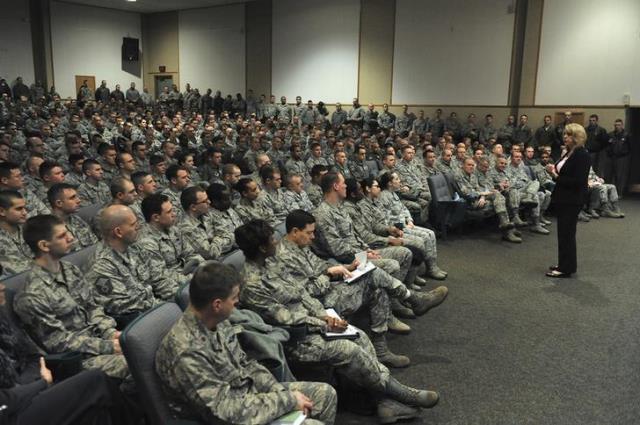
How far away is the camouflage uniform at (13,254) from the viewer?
3255 mm

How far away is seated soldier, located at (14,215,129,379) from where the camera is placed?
229 centimetres

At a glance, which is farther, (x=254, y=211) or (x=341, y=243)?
(x=254, y=211)

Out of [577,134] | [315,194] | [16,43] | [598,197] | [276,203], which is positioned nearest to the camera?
[577,134]

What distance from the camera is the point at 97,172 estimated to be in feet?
17.5

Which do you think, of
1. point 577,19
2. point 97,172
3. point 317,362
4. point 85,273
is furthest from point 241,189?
point 577,19

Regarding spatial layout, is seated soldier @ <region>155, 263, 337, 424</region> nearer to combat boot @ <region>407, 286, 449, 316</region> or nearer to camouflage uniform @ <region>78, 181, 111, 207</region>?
combat boot @ <region>407, 286, 449, 316</region>

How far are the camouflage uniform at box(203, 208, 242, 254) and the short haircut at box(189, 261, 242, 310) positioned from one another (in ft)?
6.76

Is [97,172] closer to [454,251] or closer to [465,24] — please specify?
[454,251]

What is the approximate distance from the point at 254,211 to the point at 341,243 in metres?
1.14

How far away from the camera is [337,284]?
127 inches

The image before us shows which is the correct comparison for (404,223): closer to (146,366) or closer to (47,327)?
(47,327)

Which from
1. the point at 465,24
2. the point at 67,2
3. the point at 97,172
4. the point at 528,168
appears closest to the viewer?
the point at 97,172

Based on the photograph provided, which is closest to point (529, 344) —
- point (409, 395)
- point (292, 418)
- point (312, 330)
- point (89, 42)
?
point (409, 395)

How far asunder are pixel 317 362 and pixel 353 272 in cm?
88
